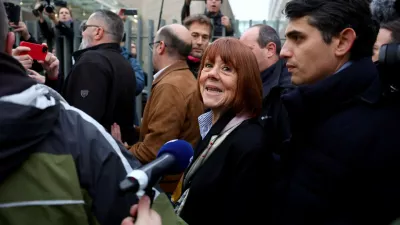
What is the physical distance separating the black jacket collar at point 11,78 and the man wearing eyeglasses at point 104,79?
2.37 m

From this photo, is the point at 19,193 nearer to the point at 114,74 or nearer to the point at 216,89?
the point at 216,89

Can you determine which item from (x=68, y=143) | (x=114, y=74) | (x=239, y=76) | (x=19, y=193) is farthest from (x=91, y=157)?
(x=114, y=74)

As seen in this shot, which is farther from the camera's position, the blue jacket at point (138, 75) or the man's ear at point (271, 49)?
the blue jacket at point (138, 75)

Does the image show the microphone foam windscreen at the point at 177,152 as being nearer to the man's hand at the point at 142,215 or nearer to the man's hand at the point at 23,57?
the man's hand at the point at 142,215

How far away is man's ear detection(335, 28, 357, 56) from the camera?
179 centimetres

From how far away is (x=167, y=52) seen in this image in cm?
369

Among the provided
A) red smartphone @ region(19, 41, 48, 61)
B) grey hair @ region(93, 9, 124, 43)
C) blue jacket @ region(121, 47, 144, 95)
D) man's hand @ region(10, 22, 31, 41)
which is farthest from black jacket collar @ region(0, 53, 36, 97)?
blue jacket @ region(121, 47, 144, 95)

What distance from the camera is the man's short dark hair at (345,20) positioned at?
5.87 ft

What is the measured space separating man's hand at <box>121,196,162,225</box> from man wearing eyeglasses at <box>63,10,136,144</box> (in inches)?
98.6

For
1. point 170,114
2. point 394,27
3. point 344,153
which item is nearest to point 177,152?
point 344,153

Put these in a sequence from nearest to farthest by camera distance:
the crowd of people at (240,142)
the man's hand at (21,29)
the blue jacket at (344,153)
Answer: the crowd of people at (240,142) < the blue jacket at (344,153) < the man's hand at (21,29)

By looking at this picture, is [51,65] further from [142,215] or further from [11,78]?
[142,215]

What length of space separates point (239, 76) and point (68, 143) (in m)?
1.32

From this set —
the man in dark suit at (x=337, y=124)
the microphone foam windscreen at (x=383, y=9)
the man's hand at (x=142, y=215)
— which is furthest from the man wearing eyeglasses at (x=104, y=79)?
the man's hand at (x=142, y=215)
